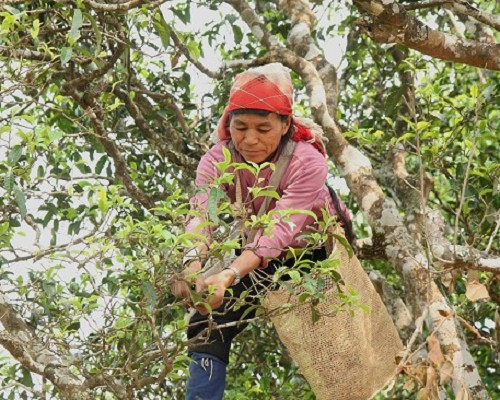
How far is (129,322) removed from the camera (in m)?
3.09

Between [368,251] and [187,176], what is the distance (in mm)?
1002

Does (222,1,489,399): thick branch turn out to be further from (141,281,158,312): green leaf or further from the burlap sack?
(141,281,158,312): green leaf

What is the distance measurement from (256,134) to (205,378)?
2.62 feet

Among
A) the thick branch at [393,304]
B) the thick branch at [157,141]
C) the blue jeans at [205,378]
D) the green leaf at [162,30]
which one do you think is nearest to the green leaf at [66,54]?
the green leaf at [162,30]

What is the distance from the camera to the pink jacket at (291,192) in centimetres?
321

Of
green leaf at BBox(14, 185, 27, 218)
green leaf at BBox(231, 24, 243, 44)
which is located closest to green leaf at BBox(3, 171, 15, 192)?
green leaf at BBox(14, 185, 27, 218)

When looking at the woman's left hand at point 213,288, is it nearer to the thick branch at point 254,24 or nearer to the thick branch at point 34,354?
the thick branch at point 34,354

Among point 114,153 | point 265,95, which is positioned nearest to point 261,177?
point 265,95

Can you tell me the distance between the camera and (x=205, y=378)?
3.35 meters

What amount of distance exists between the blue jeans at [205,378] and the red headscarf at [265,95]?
78 cm

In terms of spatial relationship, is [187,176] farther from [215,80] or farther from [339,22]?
[339,22]

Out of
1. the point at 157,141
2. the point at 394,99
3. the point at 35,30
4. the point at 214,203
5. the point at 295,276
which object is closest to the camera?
the point at 214,203

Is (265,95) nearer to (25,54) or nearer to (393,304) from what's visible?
(25,54)

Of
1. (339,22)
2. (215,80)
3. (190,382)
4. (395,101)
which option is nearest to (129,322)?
(190,382)
